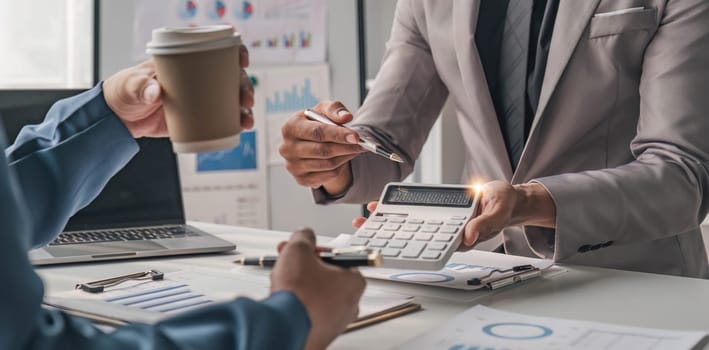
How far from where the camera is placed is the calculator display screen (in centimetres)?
124

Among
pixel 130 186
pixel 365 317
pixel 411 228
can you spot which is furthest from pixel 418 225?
pixel 130 186

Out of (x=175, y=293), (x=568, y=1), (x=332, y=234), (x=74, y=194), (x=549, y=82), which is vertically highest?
(x=568, y=1)

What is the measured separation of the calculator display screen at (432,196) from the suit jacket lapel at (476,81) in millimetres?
345

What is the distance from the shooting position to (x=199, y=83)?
0.97 metres

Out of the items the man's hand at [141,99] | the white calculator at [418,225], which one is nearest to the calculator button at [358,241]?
the white calculator at [418,225]

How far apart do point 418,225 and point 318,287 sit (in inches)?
18.1

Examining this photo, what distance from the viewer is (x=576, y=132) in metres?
1.51

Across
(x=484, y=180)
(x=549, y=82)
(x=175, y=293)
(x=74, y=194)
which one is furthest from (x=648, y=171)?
(x=74, y=194)

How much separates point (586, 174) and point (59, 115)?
2.52 ft

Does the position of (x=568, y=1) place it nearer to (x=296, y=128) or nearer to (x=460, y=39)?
(x=460, y=39)

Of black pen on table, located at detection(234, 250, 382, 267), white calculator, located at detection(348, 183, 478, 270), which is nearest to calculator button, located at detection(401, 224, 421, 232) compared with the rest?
white calculator, located at detection(348, 183, 478, 270)

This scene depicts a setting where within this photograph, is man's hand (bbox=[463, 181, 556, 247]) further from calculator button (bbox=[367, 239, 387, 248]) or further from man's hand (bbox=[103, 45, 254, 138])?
man's hand (bbox=[103, 45, 254, 138])

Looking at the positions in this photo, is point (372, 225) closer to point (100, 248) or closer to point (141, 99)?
point (141, 99)

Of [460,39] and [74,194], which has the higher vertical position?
[460,39]
